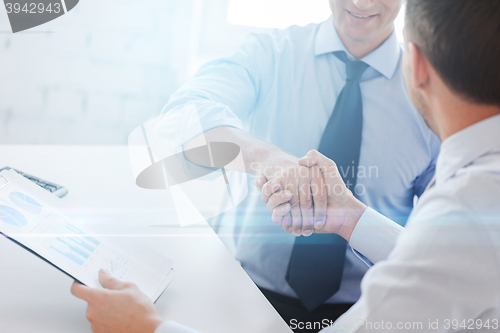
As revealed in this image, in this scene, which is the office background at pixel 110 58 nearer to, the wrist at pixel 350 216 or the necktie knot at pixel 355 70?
the necktie knot at pixel 355 70

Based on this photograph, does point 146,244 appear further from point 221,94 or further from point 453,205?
point 453,205

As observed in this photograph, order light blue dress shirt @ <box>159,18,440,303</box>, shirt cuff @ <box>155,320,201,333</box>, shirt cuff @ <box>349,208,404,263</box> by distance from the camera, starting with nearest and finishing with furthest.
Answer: shirt cuff @ <box>155,320,201,333</box> < shirt cuff @ <box>349,208,404,263</box> < light blue dress shirt @ <box>159,18,440,303</box>

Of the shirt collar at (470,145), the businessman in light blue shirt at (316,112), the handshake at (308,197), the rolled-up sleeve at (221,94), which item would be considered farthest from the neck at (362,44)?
the shirt collar at (470,145)

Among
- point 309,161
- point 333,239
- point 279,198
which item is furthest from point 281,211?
point 333,239

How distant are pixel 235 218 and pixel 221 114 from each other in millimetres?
361

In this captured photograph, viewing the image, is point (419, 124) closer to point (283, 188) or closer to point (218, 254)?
point (283, 188)

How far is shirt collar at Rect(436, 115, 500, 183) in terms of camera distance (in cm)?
48

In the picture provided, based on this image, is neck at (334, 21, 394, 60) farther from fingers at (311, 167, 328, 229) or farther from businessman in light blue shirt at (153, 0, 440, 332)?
fingers at (311, 167, 328, 229)

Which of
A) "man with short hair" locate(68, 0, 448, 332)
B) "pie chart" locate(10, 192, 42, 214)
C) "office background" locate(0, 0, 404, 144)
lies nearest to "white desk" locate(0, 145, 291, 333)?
"pie chart" locate(10, 192, 42, 214)

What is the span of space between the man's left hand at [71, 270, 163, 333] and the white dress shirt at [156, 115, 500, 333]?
0.32 metres

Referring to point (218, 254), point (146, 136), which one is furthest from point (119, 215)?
point (146, 136)

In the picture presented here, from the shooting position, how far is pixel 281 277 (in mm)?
1026

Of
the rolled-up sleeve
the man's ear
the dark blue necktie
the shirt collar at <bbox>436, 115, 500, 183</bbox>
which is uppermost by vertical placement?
the man's ear

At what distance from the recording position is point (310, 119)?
111cm
